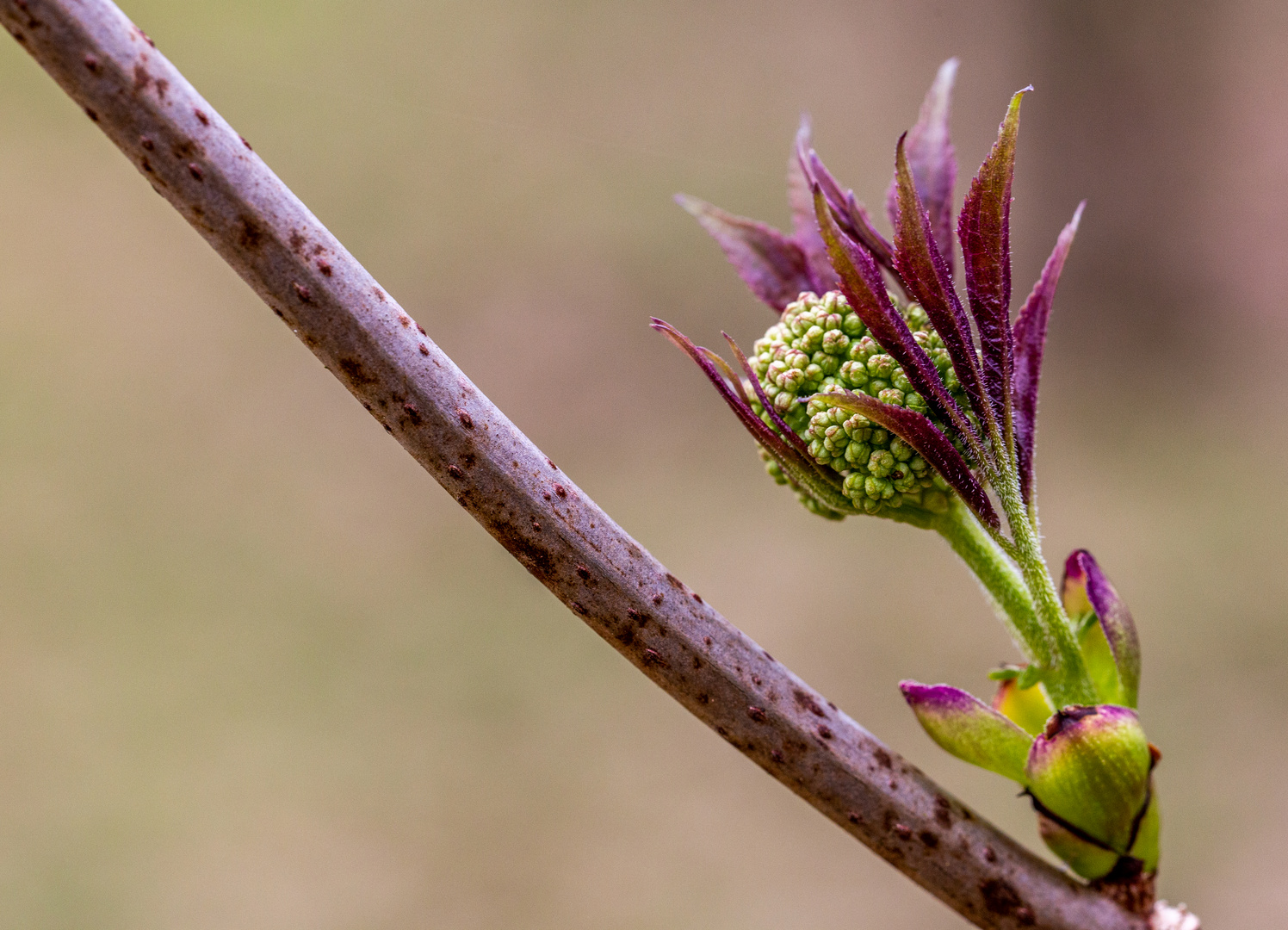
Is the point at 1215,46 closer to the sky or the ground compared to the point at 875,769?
closer to the sky

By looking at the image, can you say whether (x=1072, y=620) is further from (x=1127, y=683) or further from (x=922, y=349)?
(x=922, y=349)

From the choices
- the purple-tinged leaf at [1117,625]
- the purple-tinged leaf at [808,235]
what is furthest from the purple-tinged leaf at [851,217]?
the purple-tinged leaf at [1117,625]

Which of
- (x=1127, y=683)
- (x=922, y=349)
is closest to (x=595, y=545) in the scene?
(x=922, y=349)

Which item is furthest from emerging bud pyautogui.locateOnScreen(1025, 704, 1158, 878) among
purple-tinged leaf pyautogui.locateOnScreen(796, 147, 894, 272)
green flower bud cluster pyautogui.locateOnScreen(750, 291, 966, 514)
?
purple-tinged leaf pyautogui.locateOnScreen(796, 147, 894, 272)

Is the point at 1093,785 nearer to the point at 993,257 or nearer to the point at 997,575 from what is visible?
the point at 997,575

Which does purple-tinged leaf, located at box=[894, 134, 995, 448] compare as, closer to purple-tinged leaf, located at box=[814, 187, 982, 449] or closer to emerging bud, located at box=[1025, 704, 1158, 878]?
purple-tinged leaf, located at box=[814, 187, 982, 449]

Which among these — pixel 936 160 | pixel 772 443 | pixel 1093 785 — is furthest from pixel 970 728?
pixel 936 160
